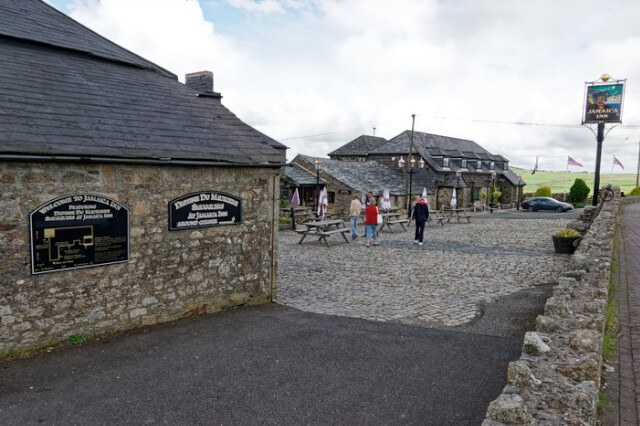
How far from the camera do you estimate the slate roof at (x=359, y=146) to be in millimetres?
51625

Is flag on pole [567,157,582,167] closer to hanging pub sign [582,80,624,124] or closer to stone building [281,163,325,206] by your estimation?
hanging pub sign [582,80,624,124]

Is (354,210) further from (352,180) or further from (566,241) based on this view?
(352,180)

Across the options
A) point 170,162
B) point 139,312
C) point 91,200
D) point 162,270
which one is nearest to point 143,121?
point 170,162

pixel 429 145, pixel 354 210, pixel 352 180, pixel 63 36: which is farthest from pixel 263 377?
pixel 429 145

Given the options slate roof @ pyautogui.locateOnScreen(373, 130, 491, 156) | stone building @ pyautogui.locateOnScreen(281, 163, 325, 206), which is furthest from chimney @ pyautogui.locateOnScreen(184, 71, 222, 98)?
slate roof @ pyautogui.locateOnScreen(373, 130, 491, 156)

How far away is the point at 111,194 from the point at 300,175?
102 ft

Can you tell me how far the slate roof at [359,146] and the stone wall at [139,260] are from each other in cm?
4329

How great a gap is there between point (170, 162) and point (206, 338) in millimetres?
2806

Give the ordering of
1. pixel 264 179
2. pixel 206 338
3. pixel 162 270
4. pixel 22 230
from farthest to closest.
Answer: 1. pixel 264 179
2. pixel 162 270
3. pixel 206 338
4. pixel 22 230

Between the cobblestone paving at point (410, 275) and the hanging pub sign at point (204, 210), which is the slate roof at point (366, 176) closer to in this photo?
the cobblestone paving at point (410, 275)

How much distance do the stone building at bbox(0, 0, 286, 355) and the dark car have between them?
45555 millimetres

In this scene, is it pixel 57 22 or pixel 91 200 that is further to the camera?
pixel 57 22

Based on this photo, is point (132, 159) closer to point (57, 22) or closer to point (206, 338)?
point (206, 338)

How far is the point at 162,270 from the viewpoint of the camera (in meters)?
6.86
